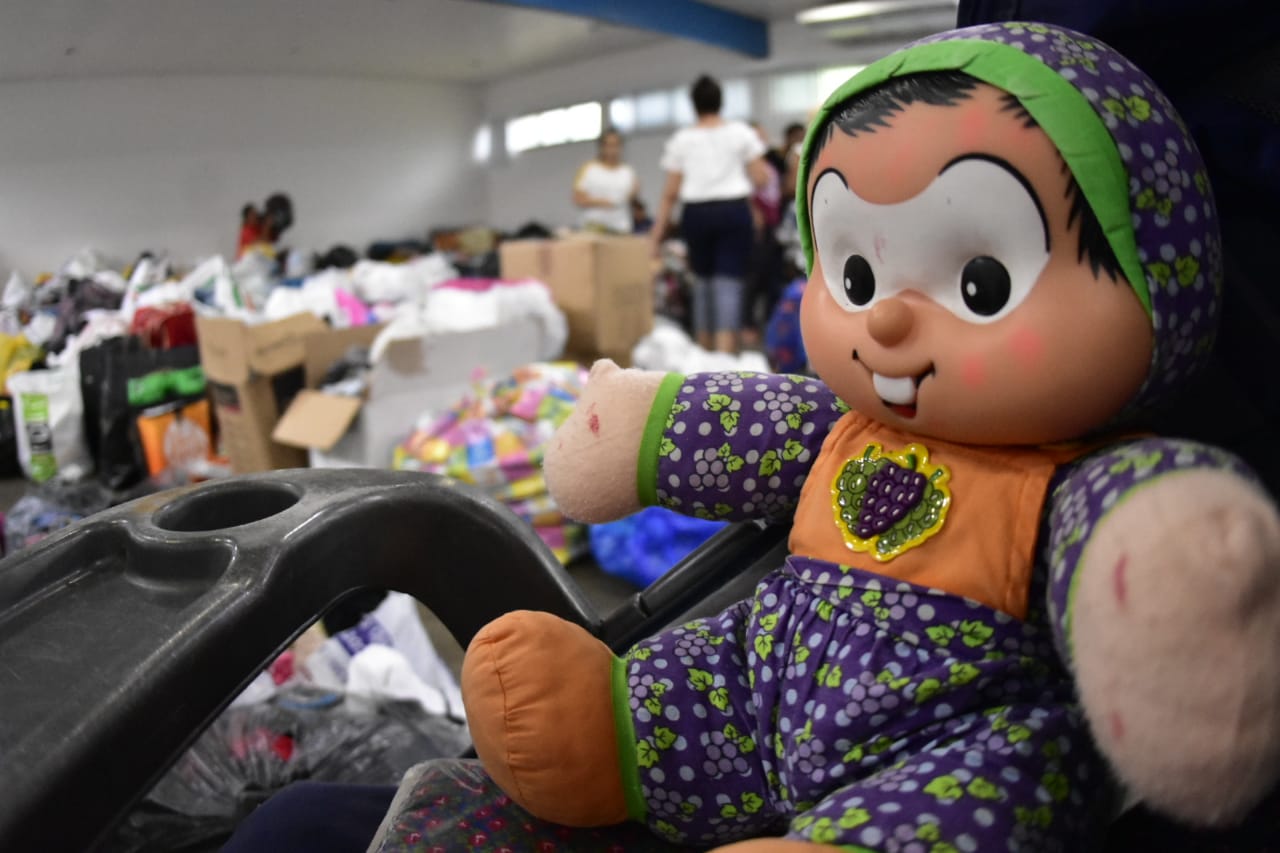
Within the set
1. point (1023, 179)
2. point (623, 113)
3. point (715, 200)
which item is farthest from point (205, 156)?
point (623, 113)

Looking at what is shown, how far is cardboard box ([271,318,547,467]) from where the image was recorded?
2.08m

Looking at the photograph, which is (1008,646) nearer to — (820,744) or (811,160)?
(820,744)

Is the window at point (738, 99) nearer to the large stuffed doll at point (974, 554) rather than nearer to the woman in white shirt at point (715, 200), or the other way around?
the woman in white shirt at point (715, 200)

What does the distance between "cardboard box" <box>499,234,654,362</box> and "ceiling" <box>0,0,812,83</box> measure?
0.50 metres

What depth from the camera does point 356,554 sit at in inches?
27.9

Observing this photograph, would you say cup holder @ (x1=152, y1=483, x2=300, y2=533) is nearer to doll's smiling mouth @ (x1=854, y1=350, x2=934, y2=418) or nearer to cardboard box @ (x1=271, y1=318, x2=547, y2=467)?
doll's smiling mouth @ (x1=854, y1=350, x2=934, y2=418)

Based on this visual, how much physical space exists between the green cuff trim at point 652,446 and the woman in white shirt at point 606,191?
294 cm

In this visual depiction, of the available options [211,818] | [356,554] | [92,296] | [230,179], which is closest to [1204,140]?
[356,554]

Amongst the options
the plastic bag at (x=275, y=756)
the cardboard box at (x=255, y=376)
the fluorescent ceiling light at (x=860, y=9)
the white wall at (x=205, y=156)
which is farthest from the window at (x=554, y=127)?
the plastic bag at (x=275, y=756)

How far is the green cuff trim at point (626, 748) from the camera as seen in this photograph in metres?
0.60

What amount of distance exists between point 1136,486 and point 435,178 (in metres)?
3.08

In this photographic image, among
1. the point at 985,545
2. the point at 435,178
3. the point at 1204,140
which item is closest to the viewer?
the point at 985,545

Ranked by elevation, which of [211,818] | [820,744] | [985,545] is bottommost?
[211,818]

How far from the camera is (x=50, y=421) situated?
8.19ft
